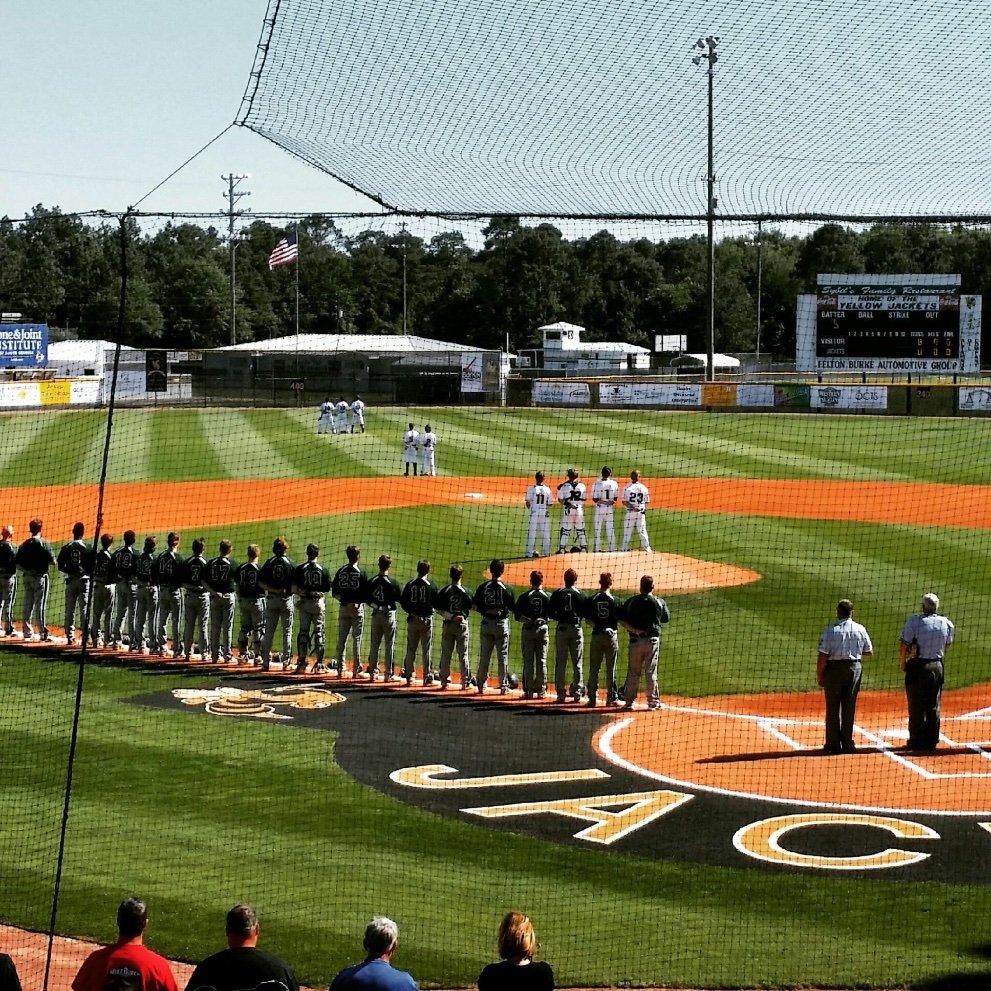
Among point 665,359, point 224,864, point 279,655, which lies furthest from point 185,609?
point 665,359

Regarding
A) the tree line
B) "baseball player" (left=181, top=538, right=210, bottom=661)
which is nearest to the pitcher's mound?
the tree line

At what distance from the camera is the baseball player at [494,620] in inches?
594

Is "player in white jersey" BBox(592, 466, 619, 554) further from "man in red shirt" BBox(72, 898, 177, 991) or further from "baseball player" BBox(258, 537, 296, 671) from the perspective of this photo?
"man in red shirt" BBox(72, 898, 177, 991)

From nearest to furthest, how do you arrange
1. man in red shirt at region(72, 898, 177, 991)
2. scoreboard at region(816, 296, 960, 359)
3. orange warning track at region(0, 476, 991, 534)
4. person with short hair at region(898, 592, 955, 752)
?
man in red shirt at region(72, 898, 177, 991) < person with short hair at region(898, 592, 955, 752) < orange warning track at region(0, 476, 991, 534) < scoreboard at region(816, 296, 960, 359)

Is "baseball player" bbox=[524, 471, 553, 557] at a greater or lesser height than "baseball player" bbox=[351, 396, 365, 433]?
lesser

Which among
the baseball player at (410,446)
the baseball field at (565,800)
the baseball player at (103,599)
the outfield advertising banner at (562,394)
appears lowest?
the baseball field at (565,800)

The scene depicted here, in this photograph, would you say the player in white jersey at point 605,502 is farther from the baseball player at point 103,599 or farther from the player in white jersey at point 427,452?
the player in white jersey at point 427,452

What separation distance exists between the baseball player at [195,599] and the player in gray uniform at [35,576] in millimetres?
2020

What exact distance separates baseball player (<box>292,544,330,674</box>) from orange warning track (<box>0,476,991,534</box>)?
10.5 meters

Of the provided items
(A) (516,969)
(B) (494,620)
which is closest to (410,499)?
(B) (494,620)

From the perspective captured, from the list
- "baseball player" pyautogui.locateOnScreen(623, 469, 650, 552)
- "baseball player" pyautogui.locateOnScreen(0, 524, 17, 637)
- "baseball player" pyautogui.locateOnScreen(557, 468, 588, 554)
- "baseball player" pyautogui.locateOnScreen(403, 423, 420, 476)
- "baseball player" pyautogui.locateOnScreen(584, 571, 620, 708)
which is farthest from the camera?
"baseball player" pyautogui.locateOnScreen(403, 423, 420, 476)

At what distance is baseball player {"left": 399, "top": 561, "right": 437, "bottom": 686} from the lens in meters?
15.2

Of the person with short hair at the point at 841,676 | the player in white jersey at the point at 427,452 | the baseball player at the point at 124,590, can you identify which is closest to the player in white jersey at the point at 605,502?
the baseball player at the point at 124,590

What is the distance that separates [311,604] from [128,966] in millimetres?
10325
